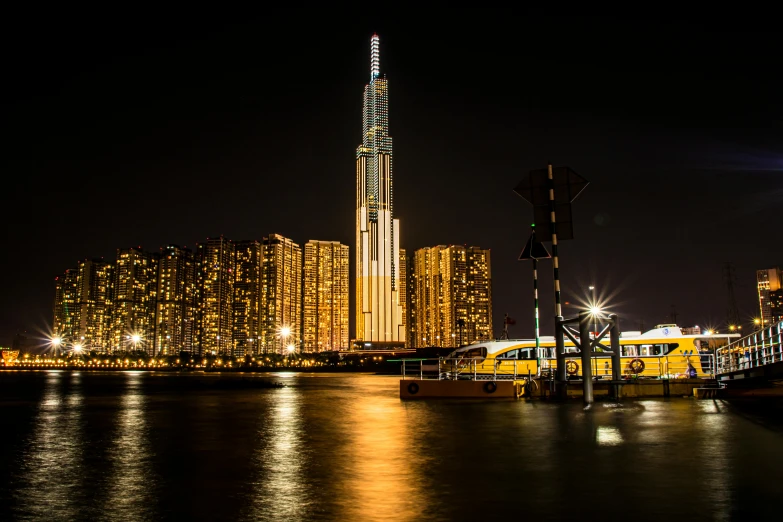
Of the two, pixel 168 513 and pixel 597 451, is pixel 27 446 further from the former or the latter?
pixel 597 451

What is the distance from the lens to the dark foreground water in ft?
24.5

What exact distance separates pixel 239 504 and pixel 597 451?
6.84 m

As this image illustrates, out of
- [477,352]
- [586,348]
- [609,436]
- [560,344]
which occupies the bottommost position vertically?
[609,436]

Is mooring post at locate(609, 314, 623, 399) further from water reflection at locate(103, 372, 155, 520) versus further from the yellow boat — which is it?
water reflection at locate(103, 372, 155, 520)

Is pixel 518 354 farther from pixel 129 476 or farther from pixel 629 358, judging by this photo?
pixel 129 476

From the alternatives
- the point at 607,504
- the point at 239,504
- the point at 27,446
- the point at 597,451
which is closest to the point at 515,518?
the point at 607,504

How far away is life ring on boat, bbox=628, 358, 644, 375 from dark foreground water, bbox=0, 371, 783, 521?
14.8m

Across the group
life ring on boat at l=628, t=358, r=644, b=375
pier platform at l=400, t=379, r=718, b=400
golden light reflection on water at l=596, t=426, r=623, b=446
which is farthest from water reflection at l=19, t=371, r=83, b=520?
life ring on boat at l=628, t=358, r=644, b=375

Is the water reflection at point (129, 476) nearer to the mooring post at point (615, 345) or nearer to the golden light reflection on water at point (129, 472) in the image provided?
the golden light reflection on water at point (129, 472)

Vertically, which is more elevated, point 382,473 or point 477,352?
point 477,352

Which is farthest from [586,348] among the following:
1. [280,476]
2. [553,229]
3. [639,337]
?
[639,337]

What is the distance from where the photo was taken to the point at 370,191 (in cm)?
19538

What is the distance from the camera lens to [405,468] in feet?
33.3

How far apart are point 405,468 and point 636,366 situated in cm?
2746
